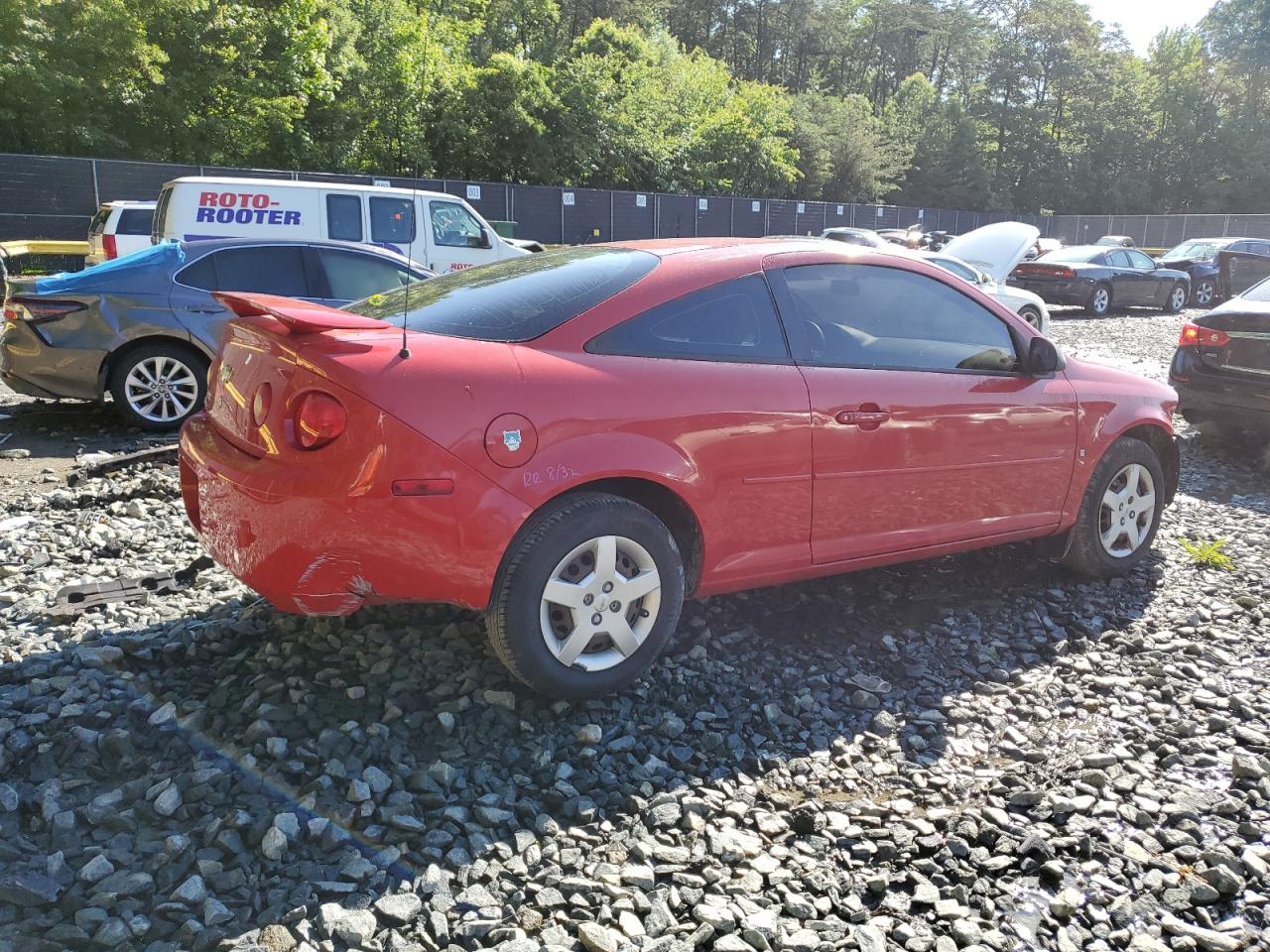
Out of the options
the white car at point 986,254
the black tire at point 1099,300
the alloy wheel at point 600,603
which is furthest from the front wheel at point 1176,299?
the alloy wheel at point 600,603

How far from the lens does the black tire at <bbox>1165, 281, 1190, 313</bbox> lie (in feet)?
69.8

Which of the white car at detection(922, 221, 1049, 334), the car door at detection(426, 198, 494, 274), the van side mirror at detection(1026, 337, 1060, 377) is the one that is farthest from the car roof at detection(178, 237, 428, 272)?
the white car at detection(922, 221, 1049, 334)

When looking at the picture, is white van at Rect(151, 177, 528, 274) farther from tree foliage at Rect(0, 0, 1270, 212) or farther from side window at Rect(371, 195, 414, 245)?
tree foliage at Rect(0, 0, 1270, 212)

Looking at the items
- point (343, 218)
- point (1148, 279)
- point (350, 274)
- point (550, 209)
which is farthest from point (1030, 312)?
point (550, 209)

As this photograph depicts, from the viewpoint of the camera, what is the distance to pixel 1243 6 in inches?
2815

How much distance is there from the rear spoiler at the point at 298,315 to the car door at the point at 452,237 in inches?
417

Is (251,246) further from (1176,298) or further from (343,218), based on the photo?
(1176,298)

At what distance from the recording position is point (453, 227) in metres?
14.1

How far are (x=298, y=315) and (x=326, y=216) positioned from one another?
11152 mm

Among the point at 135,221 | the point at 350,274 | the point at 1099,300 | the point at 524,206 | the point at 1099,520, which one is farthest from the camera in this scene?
the point at 524,206

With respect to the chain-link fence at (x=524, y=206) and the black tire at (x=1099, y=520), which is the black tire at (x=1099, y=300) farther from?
the black tire at (x=1099, y=520)

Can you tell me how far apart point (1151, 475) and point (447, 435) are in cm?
379

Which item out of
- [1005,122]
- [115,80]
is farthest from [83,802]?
[1005,122]

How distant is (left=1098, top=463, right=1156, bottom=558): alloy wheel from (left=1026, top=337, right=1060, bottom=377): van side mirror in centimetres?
81
